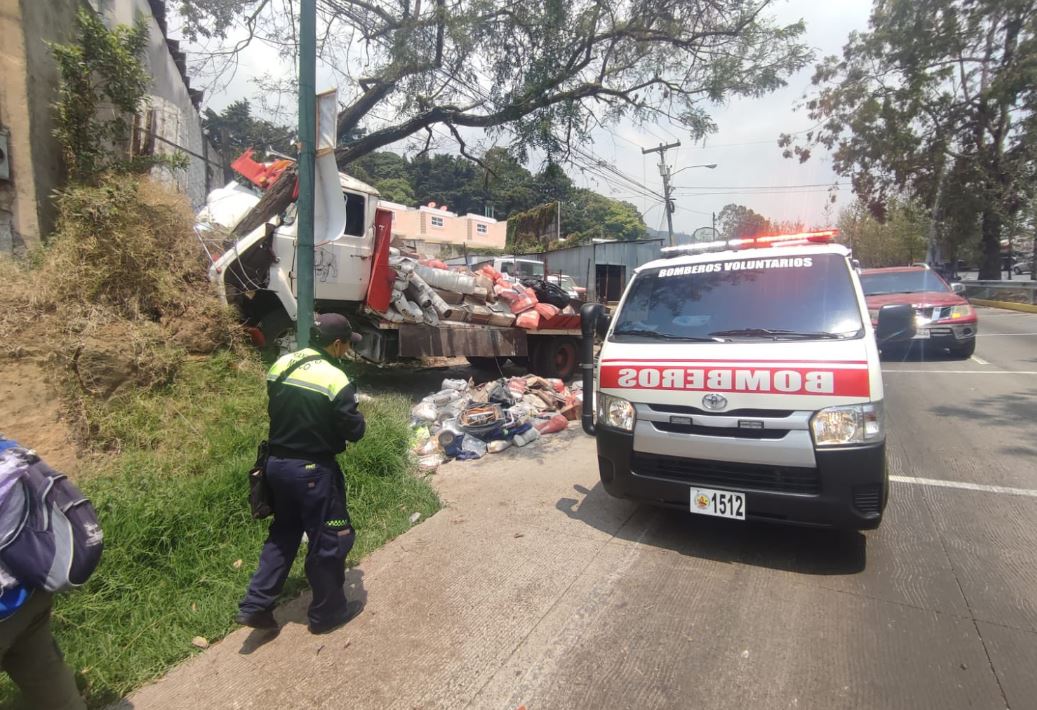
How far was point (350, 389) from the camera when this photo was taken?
294 centimetres

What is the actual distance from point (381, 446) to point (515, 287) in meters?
5.24

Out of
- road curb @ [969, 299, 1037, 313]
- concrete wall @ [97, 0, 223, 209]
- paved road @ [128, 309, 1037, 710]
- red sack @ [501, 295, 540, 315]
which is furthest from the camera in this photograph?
road curb @ [969, 299, 1037, 313]

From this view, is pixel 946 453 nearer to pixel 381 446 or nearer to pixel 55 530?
pixel 381 446

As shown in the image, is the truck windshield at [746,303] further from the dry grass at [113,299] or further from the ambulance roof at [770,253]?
the dry grass at [113,299]

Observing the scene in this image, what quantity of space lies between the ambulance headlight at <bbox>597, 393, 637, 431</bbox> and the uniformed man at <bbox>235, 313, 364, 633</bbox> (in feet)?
5.60

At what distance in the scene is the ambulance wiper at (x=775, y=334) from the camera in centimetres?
358

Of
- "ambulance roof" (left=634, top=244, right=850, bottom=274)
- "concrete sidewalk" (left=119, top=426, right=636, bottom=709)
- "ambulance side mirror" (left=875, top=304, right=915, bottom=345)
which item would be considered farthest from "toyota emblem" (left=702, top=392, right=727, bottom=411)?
"ambulance side mirror" (left=875, top=304, right=915, bottom=345)

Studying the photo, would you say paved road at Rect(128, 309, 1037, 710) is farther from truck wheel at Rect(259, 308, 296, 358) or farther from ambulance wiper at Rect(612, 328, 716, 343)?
truck wheel at Rect(259, 308, 296, 358)

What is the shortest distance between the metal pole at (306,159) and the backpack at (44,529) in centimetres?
203

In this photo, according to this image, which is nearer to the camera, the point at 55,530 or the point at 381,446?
the point at 55,530

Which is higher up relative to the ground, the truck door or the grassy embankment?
the truck door

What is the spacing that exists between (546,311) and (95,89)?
21.1ft

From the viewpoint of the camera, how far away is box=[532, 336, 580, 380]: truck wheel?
10.2m

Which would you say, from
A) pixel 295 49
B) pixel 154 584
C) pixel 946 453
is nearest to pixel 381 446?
pixel 154 584
